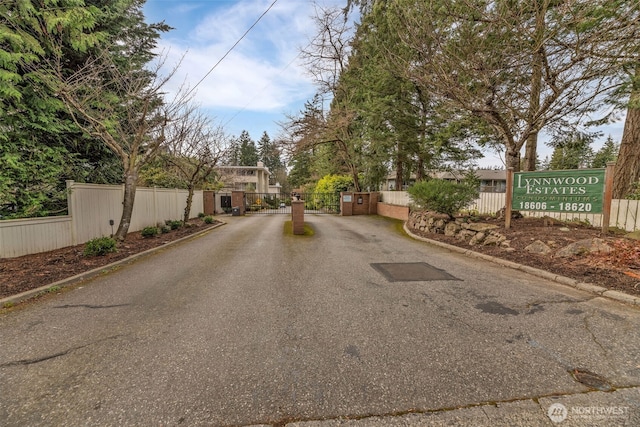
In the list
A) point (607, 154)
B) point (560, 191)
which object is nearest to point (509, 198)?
point (560, 191)

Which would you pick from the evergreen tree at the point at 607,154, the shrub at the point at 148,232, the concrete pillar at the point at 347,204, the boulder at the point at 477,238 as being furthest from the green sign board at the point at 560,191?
the evergreen tree at the point at 607,154

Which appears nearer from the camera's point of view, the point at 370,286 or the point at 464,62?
A: the point at 370,286

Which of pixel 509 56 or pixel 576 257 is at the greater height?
pixel 509 56

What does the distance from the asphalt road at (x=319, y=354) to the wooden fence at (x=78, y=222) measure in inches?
108

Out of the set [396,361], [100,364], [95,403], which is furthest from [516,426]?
[100,364]

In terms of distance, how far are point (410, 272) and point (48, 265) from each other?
23.0 ft

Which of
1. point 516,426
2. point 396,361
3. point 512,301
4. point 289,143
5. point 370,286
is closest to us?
point 516,426

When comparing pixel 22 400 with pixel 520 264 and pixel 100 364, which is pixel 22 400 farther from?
pixel 520 264

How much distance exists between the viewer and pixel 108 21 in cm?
823

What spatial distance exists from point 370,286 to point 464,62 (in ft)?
22.7

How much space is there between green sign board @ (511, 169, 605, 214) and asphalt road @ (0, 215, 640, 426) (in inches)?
109

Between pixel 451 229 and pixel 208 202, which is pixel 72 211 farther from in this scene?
pixel 208 202

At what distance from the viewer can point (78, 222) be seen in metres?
6.98

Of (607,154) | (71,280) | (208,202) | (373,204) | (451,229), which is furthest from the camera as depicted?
(607,154)
